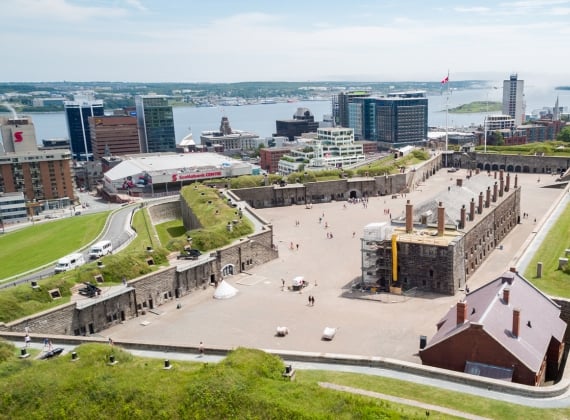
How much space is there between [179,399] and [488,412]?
Answer: 10.9 metres

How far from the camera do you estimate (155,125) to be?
16438 cm

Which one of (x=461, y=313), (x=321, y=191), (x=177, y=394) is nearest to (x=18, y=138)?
(x=321, y=191)

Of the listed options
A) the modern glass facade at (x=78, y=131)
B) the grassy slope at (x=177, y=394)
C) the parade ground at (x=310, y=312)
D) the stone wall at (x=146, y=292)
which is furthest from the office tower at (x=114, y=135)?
the grassy slope at (x=177, y=394)

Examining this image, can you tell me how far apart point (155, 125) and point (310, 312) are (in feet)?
467

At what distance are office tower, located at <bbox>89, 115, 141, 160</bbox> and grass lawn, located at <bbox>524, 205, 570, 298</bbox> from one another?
442ft

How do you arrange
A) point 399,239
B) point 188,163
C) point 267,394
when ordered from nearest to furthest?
1. point 267,394
2. point 399,239
3. point 188,163

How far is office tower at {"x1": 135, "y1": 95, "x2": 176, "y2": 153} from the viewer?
161m

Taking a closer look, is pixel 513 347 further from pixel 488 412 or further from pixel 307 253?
pixel 307 253

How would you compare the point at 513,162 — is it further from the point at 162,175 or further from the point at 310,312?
the point at 310,312

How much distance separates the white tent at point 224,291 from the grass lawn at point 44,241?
87.1 ft

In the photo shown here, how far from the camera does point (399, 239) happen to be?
119 feet

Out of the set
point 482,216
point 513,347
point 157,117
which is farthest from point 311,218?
point 157,117

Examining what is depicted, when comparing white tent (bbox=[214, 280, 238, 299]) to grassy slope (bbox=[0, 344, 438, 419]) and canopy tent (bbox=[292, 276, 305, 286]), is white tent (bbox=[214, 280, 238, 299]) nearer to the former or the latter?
canopy tent (bbox=[292, 276, 305, 286])

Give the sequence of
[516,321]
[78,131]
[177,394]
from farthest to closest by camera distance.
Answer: [78,131] < [516,321] < [177,394]
